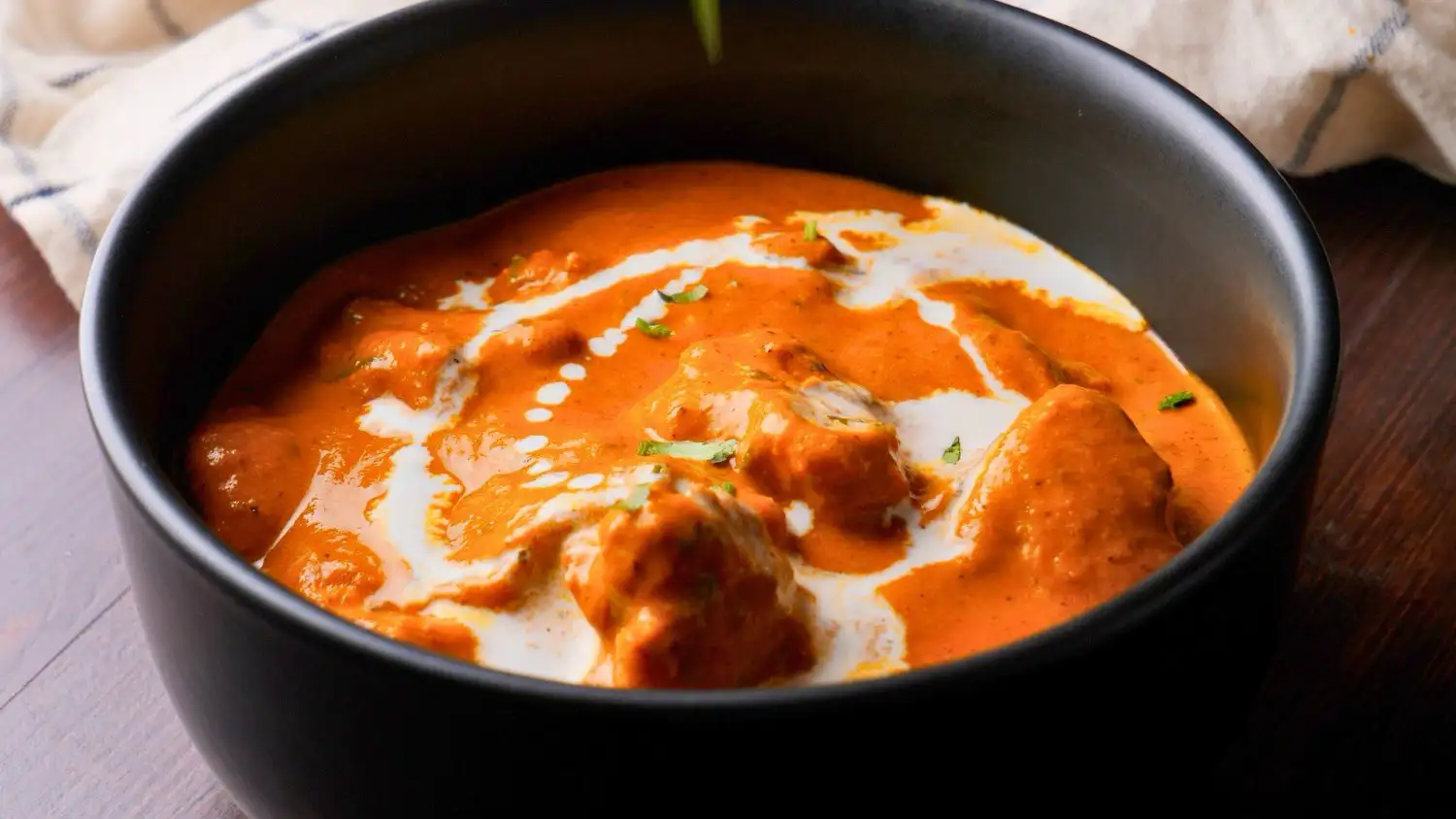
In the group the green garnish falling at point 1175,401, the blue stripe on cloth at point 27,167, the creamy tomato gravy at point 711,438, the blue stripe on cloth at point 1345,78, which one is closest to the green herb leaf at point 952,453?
the creamy tomato gravy at point 711,438

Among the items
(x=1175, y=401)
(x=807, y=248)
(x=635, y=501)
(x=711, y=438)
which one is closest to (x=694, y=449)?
(x=711, y=438)

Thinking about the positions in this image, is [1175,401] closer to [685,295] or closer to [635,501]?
[685,295]

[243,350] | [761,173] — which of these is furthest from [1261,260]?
[243,350]

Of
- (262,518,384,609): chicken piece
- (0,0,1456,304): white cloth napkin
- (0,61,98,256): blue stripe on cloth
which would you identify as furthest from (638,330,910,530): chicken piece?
(0,61,98,256): blue stripe on cloth

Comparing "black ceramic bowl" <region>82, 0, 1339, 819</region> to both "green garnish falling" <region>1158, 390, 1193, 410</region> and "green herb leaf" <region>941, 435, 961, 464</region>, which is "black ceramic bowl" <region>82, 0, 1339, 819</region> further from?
"green herb leaf" <region>941, 435, 961, 464</region>

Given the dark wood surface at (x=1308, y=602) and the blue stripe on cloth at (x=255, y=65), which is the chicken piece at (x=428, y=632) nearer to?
the dark wood surface at (x=1308, y=602)

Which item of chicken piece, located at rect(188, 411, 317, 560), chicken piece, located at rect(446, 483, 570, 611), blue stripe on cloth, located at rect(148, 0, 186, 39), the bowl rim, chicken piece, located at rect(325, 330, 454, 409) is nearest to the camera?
the bowl rim

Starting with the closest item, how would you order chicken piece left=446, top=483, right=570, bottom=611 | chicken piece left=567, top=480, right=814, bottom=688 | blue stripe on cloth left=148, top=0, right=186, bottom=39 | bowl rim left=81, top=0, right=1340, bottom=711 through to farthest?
bowl rim left=81, top=0, right=1340, bottom=711 < chicken piece left=567, top=480, right=814, bottom=688 < chicken piece left=446, top=483, right=570, bottom=611 < blue stripe on cloth left=148, top=0, right=186, bottom=39

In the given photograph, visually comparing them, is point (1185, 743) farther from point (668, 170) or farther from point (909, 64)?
point (668, 170)
